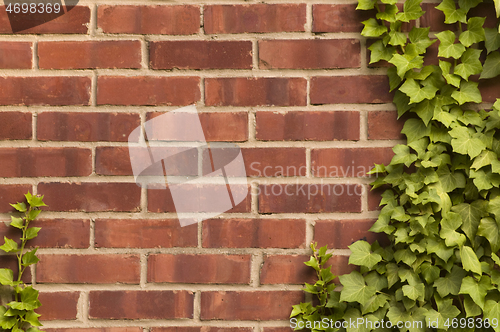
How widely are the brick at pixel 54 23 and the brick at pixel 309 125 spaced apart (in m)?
0.50

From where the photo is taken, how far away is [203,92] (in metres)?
0.87

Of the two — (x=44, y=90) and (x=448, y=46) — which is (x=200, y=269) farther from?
(x=448, y=46)

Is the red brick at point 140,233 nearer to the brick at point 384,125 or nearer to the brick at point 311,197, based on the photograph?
the brick at point 311,197

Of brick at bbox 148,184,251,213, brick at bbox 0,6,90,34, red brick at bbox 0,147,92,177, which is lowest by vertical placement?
brick at bbox 148,184,251,213

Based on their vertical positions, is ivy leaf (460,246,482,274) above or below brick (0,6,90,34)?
below

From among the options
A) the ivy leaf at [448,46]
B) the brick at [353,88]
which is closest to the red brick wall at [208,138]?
the brick at [353,88]

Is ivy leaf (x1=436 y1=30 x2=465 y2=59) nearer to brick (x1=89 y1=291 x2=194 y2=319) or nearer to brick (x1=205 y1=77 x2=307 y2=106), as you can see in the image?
brick (x1=205 y1=77 x2=307 y2=106)

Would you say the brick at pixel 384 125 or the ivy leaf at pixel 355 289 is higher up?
the brick at pixel 384 125

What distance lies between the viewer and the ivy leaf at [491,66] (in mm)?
844

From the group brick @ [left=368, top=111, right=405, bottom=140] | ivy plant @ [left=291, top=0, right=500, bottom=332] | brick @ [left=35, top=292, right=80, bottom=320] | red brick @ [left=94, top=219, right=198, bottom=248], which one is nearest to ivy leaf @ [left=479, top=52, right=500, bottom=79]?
ivy plant @ [left=291, top=0, right=500, bottom=332]

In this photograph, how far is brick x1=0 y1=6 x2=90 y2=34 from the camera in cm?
87

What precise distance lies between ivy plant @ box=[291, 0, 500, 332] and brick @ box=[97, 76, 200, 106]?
0.46 meters

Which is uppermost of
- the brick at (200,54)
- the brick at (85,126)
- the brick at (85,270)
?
the brick at (200,54)

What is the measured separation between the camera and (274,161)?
87 cm
